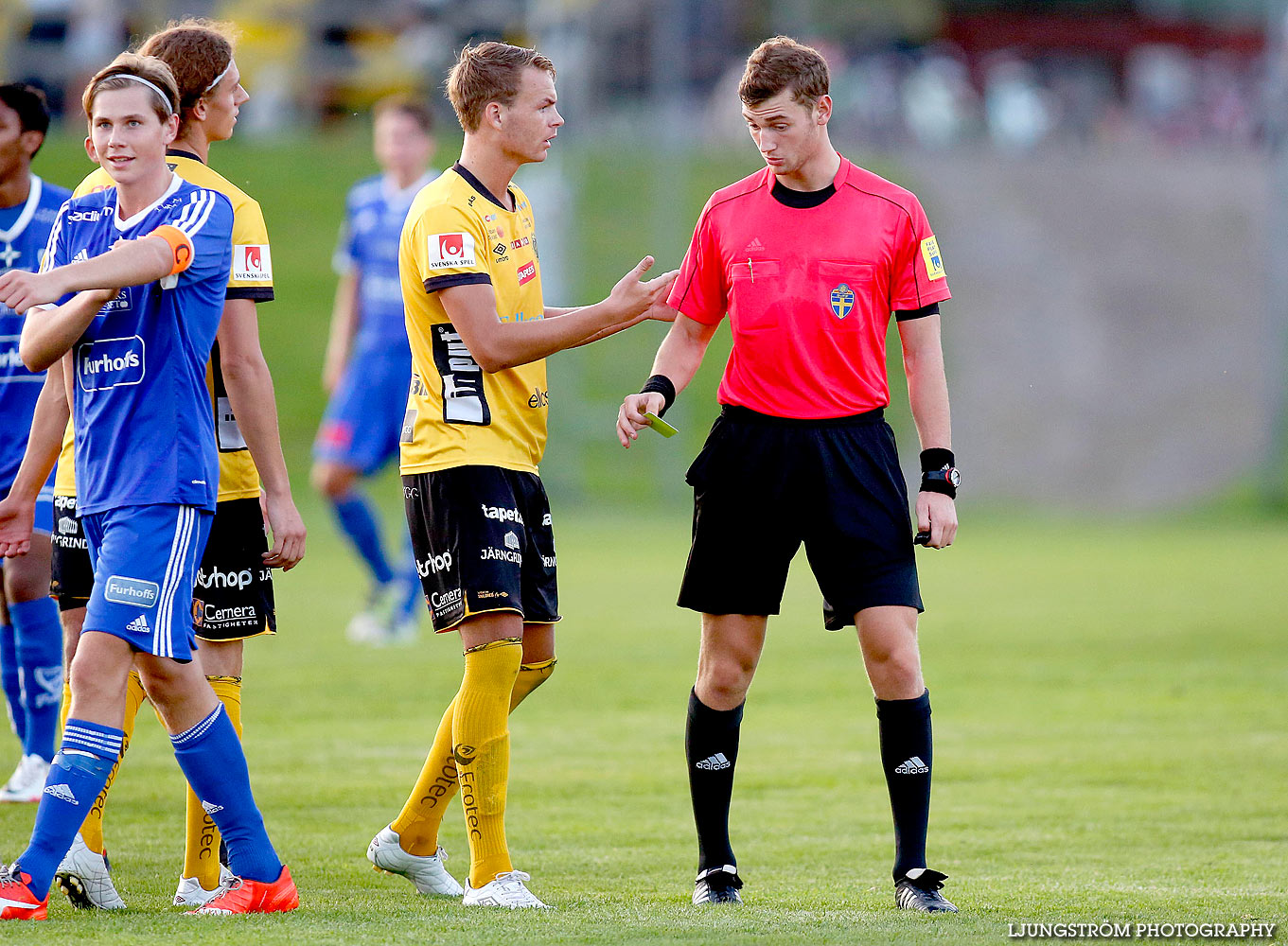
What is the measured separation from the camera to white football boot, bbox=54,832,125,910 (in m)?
4.22

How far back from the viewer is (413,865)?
4555 millimetres

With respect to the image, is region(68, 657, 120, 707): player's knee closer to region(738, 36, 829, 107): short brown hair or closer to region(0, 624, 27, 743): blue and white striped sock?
region(0, 624, 27, 743): blue and white striped sock

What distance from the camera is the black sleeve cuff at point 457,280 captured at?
427 cm

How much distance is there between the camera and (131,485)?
13.1ft

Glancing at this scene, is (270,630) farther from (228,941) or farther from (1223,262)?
(1223,262)

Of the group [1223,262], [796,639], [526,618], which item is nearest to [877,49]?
[1223,262]

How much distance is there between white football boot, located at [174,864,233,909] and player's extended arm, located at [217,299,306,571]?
883 millimetres

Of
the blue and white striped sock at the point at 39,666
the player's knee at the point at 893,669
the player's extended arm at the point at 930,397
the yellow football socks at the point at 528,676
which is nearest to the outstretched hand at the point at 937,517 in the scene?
the player's extended arm at the point at 930,397

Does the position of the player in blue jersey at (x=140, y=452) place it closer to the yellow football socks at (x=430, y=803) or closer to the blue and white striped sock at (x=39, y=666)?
the yellow football socks at (x=430, y=803)

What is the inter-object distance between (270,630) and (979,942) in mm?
2001

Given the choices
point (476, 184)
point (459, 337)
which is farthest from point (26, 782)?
point (476, 184)

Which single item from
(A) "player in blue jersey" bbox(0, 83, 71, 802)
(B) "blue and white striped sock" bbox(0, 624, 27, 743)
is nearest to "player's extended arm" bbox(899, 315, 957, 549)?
(A) "player in blue jersey" bbox(0, 83, 71, 802)

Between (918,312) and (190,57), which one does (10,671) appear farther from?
(918,312)

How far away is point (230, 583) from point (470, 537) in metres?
0.71
